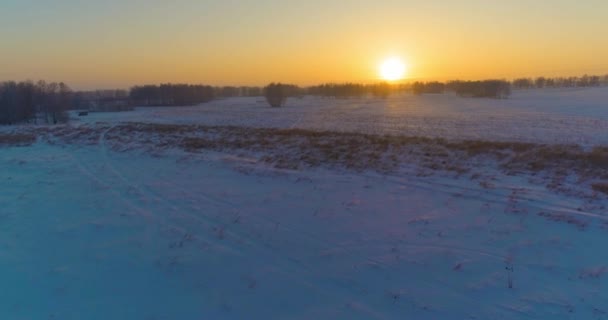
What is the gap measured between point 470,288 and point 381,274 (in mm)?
1345

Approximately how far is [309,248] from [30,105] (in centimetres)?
8108

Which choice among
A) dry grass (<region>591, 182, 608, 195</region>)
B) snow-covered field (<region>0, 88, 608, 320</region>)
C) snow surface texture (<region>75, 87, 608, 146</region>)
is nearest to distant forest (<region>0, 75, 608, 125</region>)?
snow surface texture (<region>75, 87, 608, 146</region>)

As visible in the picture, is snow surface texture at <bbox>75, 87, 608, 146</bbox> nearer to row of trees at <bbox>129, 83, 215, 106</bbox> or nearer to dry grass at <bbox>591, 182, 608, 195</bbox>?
dry grass at <bbox>591, 182, 608, 195</bbox>

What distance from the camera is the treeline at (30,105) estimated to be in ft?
216

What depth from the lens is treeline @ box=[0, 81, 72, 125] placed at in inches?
2586

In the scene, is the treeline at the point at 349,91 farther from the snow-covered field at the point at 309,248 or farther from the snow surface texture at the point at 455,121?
the snow-covered field at the point at 309,248

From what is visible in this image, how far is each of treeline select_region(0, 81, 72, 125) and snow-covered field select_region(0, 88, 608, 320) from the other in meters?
68.8

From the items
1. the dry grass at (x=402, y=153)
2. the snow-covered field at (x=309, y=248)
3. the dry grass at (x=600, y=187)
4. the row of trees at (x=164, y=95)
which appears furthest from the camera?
the row of trees at (x=164, y=95)

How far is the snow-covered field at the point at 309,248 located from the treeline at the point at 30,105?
226ft

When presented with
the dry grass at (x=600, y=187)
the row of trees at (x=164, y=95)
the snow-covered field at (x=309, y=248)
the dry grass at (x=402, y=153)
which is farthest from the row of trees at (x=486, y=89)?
the snow-covered field at (x=309, y=248)

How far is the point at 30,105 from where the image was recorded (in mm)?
68438

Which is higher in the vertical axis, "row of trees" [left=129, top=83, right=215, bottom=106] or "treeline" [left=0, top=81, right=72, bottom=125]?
"row of trees" [left=129, top=83, right=215, bottom=106]

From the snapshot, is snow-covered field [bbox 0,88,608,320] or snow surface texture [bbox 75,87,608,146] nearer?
snow-covered field [bbox 0,88,608,320]

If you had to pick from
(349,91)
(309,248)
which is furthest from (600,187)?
(349,91)
